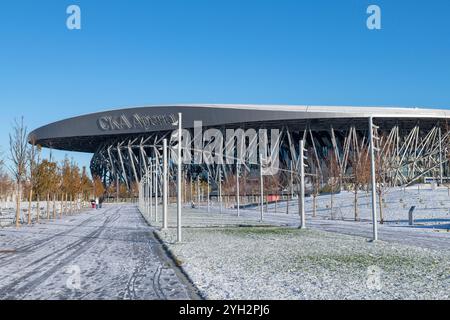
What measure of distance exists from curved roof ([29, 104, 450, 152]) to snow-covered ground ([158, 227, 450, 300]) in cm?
5086

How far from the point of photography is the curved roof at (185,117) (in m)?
68.1

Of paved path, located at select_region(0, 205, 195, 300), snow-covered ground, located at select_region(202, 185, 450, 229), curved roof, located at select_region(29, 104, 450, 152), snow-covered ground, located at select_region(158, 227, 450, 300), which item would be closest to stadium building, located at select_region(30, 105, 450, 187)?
curved roof, located at select_region(29, 104, 450, 152)

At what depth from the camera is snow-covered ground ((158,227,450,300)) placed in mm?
7008

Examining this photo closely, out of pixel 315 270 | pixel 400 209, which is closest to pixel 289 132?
pixel 400 209

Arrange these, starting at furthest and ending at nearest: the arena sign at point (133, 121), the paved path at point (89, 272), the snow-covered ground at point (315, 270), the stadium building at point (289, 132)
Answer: the arena sign at point (133, 121)
the stadium building at point (289, 132)
the paved path at point (89, 272)
the snow-covered ground at point (315, 270)

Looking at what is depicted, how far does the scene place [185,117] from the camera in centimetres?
7700

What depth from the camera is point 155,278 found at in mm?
8617

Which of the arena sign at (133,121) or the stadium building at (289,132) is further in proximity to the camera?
the arena sign at (133,121)

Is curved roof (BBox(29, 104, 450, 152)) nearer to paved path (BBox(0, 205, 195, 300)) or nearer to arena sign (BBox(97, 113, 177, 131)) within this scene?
arena sign (BBox(97, 113, 177, 131))

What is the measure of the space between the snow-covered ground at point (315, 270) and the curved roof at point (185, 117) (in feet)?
167

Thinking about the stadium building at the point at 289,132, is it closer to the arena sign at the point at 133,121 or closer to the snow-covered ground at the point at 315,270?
the arena sign at the point at 133,121

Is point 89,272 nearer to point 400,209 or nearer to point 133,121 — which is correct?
point 400,209

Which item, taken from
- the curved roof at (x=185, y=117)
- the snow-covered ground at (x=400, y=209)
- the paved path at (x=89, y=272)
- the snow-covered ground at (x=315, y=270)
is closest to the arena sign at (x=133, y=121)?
the curved roof at (x=185, y=117)
